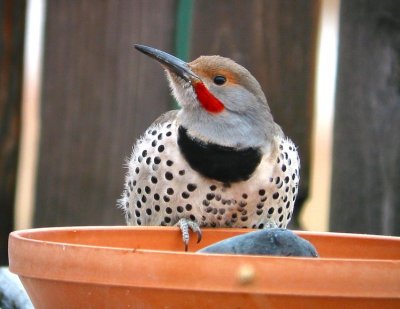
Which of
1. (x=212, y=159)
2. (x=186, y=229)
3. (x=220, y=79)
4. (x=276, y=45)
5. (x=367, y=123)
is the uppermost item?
(x=276, y=45)

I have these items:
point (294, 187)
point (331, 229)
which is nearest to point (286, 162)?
point (294, 187)

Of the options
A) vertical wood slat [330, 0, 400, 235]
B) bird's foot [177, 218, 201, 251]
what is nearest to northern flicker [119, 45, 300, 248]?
bird's foot [177, 218, 201, 251]

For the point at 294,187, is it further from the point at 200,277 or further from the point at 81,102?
the point at 200,277

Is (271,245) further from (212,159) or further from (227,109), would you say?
(227,109)

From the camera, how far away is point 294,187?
A: 3432mm

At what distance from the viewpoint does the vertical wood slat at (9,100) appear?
13.3ft

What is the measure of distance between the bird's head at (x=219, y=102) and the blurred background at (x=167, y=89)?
18.1 inches

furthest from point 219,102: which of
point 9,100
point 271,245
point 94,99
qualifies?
point 271,245

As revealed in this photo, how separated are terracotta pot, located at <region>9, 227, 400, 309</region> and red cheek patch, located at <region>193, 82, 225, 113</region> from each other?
1508 mm

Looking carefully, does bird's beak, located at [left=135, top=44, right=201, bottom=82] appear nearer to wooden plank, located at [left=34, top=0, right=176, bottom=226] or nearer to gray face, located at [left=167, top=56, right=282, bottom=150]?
gray face, located at [left=167, top=56, right=282, bottom=150]

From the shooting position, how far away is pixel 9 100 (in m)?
4.07

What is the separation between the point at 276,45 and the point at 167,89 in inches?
18.6

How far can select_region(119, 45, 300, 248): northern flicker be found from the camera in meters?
3.23

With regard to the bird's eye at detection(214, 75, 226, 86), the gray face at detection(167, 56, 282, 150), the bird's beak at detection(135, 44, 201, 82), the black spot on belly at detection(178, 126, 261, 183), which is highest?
the bird's beak at detection(135, 44, 201, 82)
